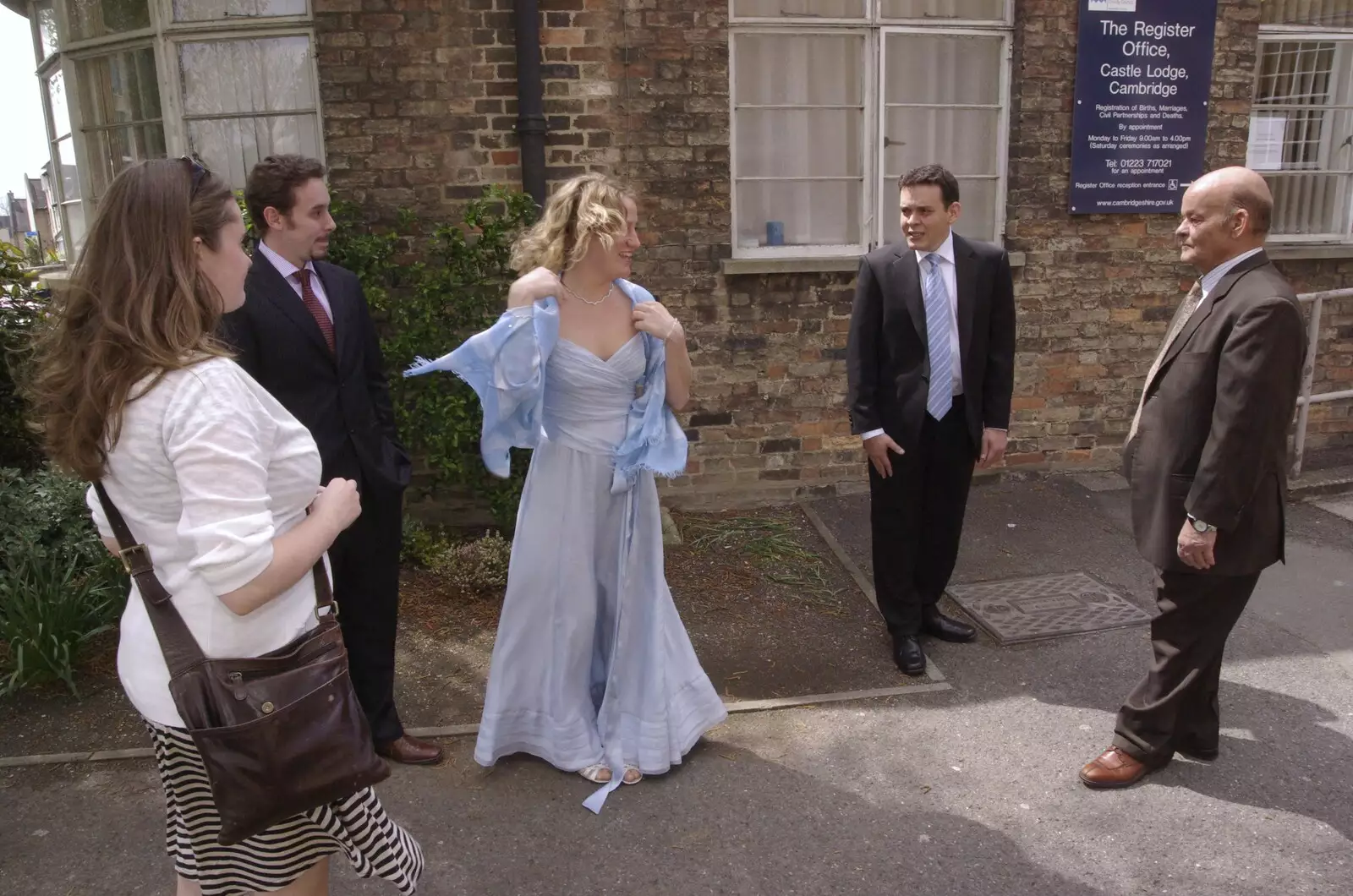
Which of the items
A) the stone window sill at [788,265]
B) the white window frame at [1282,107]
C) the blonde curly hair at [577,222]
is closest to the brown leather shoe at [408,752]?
the blonde curly hair at [577,222]

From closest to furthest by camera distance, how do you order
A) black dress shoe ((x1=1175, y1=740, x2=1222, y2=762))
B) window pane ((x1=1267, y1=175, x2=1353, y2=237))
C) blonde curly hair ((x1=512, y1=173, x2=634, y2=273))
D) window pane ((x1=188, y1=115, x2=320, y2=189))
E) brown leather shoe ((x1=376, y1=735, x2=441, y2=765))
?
blonde curly hair ((x1=512, y1=173, x2=634, y2=273))
black dress shoe ((x1=1175, y1=740, x2=1222, y2=762))
brown leather shoe ((x1=376, y1=735, x2=441, y2=765))
window pane ((x1=188, y1=115, x2=320, y2=189))
window pane ((x1=1267, y1=175, x2=1353, y2=237))

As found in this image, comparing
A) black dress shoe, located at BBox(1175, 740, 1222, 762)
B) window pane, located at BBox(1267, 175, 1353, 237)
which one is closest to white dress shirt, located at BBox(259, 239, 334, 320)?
black dress shoe, located at BBox(1175, 740, 1222, 762)

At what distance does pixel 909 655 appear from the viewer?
4.17 meters

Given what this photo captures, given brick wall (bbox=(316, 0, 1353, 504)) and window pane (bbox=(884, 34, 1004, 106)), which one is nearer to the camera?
brick wall (bbox=(316, 0, 1353, 504))

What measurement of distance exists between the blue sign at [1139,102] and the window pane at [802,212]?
4.66 feet

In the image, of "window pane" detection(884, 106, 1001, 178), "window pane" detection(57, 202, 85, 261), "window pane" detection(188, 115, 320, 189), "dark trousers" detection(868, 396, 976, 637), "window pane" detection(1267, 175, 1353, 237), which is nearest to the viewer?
"dark trousers" detection(868, 396, 976, 637)

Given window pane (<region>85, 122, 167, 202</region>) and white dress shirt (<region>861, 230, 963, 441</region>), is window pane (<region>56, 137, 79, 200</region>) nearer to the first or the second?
window pane (<region>85, 122, 167, 202</region>)

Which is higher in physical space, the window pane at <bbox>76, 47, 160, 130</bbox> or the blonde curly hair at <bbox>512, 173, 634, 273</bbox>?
the window pane at <bbox>76, 47, 160, 130</bbox>

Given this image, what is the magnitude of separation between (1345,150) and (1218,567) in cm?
552

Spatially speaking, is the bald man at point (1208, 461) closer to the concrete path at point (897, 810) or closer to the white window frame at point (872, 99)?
the concrete path at point (897, 810)

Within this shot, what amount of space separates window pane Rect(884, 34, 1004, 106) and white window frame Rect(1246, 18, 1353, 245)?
180 cm

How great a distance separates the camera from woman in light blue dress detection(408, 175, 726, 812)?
3.20 meters

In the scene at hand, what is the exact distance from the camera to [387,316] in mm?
5469

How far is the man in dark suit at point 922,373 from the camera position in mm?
4066
